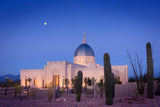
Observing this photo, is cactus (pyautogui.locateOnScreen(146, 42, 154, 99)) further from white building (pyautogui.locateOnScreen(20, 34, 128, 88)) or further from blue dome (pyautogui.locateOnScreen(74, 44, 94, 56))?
blue dome (pyautogui.locateOnScreen(74, 44, 94, 56))

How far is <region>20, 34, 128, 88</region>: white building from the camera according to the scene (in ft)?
101

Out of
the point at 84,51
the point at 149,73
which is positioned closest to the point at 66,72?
the point at 84,51

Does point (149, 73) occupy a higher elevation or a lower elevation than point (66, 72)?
higher

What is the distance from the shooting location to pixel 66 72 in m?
30.8

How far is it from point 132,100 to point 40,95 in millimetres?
9466

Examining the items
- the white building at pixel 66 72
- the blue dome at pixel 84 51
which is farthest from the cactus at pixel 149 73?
the blue dome at pixel 84 51

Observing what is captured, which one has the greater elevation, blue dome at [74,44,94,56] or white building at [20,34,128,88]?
blue dome at [74,44,94,56]

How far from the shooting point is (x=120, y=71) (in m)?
33.0

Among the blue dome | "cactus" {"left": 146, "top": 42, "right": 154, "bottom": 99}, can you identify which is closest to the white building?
the blue dome

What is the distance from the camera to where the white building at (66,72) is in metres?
30.7

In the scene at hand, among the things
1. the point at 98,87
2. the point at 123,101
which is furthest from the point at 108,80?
the point at 98,87

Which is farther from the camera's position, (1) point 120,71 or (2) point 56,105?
(1) point 120,71

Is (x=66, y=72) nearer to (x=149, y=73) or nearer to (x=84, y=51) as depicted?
(x=84, y=51)

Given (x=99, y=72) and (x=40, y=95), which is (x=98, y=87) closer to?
(x=40, y=95)
